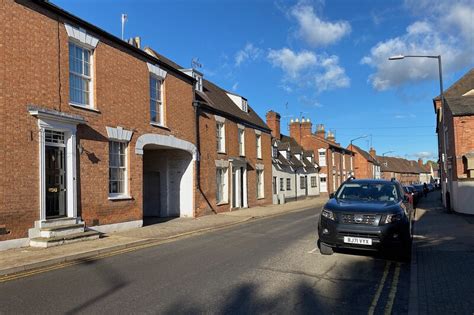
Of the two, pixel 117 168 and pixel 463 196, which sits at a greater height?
pixel 117 168

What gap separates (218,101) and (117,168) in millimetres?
11814

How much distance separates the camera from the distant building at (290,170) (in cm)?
3416

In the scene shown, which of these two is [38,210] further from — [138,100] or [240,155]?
[240,155]

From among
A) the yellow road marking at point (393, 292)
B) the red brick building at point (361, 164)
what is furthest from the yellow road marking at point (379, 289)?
the red brick building at point (361, 164)

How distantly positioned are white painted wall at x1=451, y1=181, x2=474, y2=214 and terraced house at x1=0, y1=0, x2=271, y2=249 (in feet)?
41.4

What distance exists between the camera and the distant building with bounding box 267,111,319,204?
112ft

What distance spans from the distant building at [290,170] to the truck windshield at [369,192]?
73.0ft

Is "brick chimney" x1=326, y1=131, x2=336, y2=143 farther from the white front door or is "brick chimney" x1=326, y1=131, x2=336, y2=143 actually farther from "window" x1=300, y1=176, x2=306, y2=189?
"window" x1=300, y1=176, x2=306, y2=189

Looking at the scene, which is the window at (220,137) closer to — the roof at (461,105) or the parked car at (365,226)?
the roof at (461,105)

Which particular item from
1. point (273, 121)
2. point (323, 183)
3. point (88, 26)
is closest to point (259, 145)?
point (273, 121)

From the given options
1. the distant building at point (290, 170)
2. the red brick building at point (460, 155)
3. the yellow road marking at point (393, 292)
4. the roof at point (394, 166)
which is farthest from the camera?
the roof at point (394, 166)

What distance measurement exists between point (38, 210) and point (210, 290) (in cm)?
688

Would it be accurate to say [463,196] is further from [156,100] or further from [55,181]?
[55,181]

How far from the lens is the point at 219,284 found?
6836 millimetres
